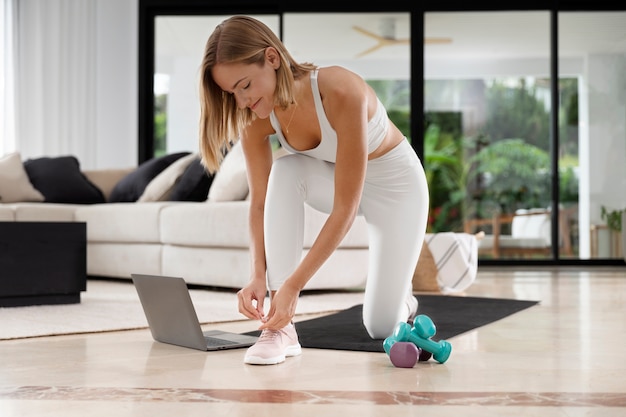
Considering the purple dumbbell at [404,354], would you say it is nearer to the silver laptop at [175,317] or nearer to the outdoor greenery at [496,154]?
the silver laptop at [175,317]

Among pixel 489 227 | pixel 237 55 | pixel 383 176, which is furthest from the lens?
pixel 489 227

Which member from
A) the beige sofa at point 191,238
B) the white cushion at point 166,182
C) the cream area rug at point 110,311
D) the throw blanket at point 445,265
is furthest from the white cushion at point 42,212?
the throw blanket at point 445,265

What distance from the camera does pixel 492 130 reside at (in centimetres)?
703

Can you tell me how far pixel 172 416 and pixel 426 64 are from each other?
593 cm

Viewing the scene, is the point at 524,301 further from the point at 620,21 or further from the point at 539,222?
the point at 620,21

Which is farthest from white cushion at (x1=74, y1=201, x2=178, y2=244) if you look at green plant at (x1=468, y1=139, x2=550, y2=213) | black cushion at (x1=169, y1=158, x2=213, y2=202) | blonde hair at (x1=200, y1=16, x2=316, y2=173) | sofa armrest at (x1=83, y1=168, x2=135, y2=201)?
green plant at (x1=468, y1=139, x2=550, y2=213)

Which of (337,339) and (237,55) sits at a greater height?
(237,55)

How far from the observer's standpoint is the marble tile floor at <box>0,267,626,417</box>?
156 cm

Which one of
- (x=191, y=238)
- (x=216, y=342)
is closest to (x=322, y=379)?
(x=216, y=342)

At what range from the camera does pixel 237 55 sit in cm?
189

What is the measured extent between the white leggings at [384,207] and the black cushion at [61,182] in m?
3.65

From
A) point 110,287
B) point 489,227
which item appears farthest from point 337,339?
point 489,227

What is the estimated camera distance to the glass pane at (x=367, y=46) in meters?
7.09

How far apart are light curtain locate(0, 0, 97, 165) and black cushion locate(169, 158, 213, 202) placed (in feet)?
8.50
